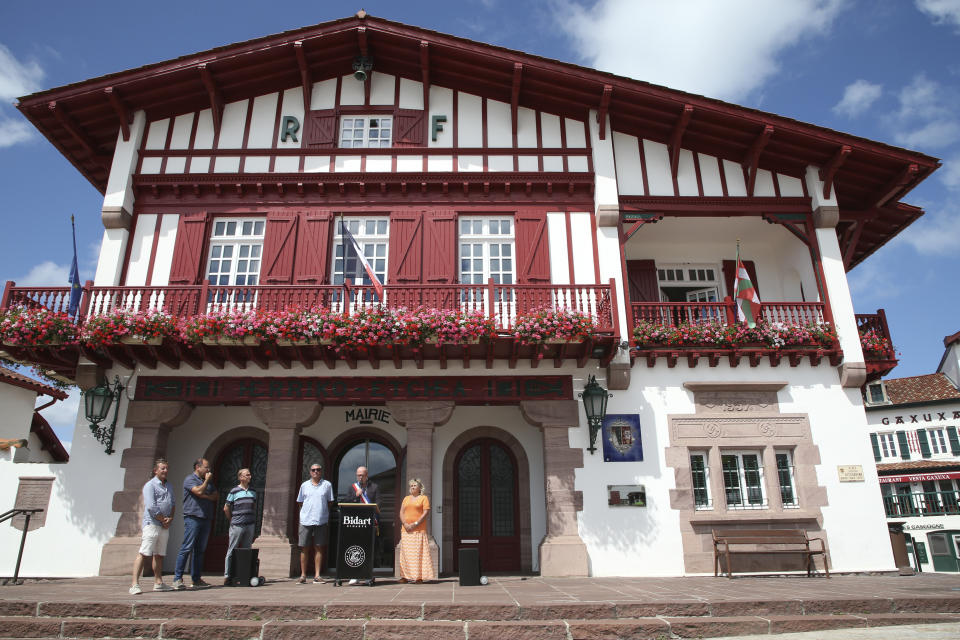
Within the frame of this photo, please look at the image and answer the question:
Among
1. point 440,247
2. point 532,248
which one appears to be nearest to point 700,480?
point 532,248

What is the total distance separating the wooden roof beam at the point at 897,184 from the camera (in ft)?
41.4

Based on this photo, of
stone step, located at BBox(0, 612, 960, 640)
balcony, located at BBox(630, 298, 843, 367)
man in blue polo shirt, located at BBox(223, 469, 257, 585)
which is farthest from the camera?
balcony, located at BBox(630, 298, 843, 367)

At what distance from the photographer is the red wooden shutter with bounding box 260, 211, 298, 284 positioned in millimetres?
12648

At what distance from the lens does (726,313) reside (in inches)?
500

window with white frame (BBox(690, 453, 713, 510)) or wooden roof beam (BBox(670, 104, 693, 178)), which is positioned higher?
wooden roof beam (BBox(670, 104, 693, 178))

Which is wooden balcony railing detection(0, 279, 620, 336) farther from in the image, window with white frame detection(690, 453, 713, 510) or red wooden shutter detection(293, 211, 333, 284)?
window with white frame detection(690, 453, 713, 510)

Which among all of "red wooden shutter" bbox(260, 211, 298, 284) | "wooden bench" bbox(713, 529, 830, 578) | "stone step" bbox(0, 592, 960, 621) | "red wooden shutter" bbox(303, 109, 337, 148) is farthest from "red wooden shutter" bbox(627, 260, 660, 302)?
"stone step" bbox(0, 592, 960, 621)

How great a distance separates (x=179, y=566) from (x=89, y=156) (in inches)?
376

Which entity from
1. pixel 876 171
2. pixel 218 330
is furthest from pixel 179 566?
pixel 876 171

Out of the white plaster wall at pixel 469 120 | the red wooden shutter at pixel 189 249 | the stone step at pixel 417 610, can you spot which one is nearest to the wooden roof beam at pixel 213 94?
the red wooden shutter at pixel 189 249

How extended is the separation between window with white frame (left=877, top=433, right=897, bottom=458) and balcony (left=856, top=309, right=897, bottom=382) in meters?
27.5

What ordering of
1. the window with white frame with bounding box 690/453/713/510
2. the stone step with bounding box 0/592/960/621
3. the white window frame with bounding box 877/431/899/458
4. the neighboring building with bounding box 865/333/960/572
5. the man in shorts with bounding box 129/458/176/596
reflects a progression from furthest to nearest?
the white window frame with bounding box 877/431/899/458, the neighboring building with bounding box 865/333/960/572, the window with white frame with bounding box 690/453/713/510, the man in shorts with bounding box 129/458/176/596, the stone step with bounding box 0/592/960/621

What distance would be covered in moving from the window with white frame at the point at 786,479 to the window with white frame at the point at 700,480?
128cm

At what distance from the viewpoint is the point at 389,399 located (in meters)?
11.7
